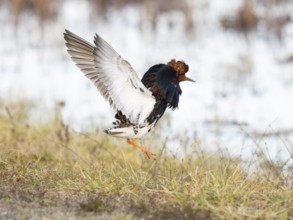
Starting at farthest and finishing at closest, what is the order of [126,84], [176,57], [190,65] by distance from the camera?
1. [176,57]
2. [190,65]
3. [126,84]

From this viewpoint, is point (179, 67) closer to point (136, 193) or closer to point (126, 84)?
point (126, 84)

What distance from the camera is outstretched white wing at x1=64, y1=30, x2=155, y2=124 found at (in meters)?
4.05

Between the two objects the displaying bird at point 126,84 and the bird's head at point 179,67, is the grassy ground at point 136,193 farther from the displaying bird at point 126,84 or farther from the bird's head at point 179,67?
the bird's head at point 179,67

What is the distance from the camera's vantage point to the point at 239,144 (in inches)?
291

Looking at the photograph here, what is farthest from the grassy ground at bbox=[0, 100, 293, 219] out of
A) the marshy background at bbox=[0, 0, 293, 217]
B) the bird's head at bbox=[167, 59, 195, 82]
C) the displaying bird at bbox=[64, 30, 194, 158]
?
the marshy background at bbox=[0, 0, 293, 217]

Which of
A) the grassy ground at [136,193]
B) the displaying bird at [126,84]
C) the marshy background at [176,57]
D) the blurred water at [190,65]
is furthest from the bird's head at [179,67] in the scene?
the blurred water at [190,65]

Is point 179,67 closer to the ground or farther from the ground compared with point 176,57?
closer to the ground

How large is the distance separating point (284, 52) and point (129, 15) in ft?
9.80

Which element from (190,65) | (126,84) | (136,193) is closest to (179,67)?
(126,84)

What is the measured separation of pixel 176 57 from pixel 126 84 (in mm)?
6312

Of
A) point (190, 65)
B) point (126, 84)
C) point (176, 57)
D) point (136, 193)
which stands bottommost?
point (136, 193)

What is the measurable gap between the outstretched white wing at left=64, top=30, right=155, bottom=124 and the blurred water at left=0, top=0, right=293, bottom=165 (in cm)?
307

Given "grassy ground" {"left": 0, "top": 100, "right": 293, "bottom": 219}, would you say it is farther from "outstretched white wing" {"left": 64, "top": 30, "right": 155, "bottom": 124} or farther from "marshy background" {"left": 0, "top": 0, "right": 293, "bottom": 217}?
"marshy background" {"left": 0, "top": 0, "right": 293, "bottom": 217}

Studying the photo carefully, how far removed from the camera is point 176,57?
10.3 meters
